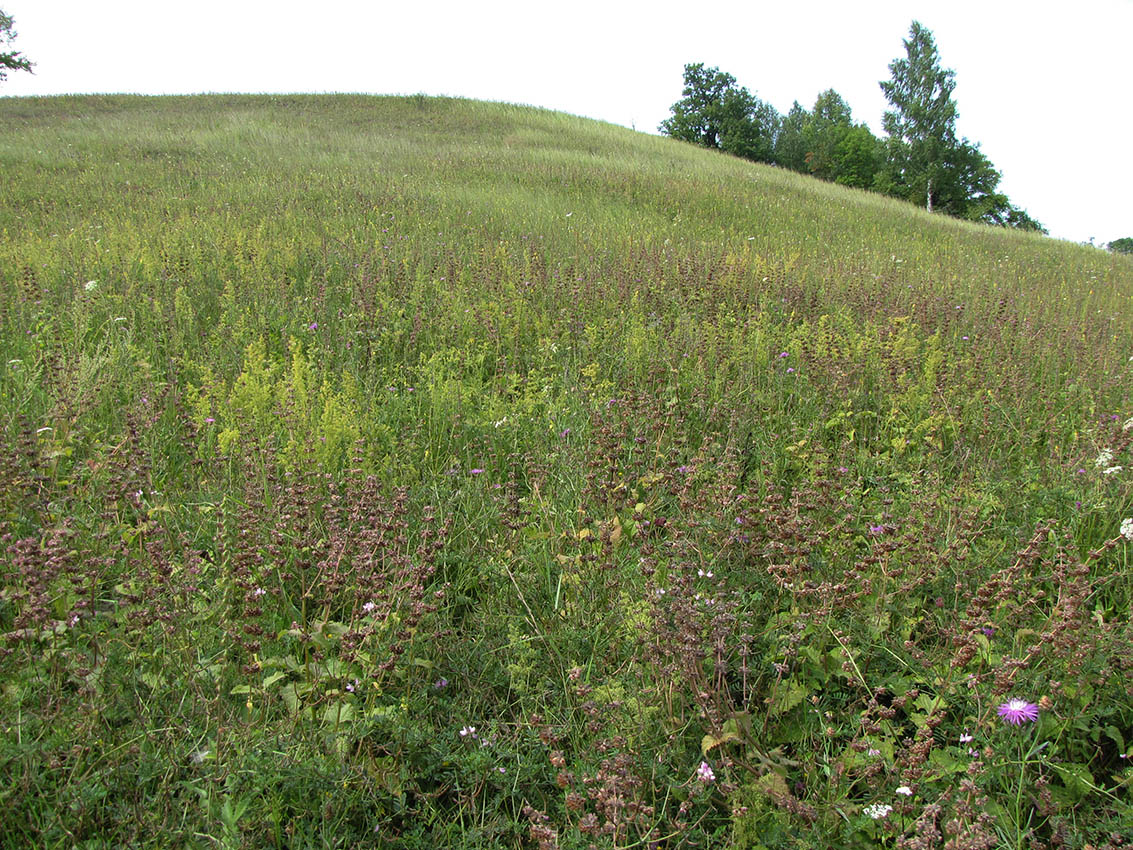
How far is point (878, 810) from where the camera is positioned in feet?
5.26

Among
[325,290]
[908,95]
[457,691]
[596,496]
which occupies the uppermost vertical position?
[908,95]

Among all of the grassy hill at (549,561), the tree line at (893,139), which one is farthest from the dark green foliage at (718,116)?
the grassy hill at (549,561)

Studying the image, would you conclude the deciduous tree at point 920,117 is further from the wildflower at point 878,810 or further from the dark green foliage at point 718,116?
the wildflower at point 878,810

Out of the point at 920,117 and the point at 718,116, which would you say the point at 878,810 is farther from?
the point at 718,116

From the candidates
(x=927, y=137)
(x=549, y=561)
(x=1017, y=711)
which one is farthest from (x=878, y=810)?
(x=927, y=137)

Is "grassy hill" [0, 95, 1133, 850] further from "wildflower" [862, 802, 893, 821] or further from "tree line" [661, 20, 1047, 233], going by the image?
"tree line" [661, 20, 1047, 233]

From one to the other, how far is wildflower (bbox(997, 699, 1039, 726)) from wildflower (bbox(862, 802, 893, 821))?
0.43 meters

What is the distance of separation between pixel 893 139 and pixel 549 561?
43.6m

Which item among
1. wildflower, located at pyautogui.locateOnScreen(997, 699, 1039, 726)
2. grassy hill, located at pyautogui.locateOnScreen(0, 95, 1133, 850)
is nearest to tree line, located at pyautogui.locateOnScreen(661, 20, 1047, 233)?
grassy hill, located at pyautogui.locateOnScreen(0, 95, 1133, 850)

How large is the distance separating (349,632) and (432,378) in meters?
2.17

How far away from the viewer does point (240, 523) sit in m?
2.71

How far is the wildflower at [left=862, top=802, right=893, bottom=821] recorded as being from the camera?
1.59 metres

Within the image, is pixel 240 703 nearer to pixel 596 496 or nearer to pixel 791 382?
pixel 596 496

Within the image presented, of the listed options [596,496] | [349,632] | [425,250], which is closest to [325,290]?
[425,250]
